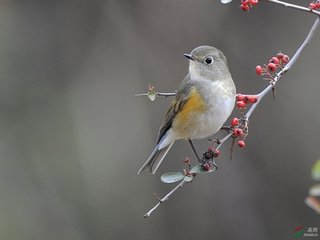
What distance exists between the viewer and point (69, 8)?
10.3m

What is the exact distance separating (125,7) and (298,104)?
275 centimetres

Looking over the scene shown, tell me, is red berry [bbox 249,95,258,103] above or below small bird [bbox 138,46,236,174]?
above

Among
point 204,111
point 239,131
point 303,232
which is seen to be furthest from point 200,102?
point 303,232

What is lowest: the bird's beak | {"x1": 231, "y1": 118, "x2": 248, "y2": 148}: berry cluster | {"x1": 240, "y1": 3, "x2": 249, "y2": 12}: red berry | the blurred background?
the blurred background

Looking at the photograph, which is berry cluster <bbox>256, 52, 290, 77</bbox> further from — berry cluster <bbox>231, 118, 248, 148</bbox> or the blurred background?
the blurred background

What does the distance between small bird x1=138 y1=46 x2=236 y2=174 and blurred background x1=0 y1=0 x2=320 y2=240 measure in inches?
128

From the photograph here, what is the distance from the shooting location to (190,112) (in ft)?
19.9

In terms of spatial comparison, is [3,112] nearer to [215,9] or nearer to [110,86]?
[110,86]

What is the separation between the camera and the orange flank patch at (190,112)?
6.06 metres

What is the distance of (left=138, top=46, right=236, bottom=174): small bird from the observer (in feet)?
19.6

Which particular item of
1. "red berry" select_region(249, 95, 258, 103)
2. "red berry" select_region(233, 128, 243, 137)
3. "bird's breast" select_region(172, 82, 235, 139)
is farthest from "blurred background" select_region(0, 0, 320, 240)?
"red berry" select_region(233, 128, 243, 137)

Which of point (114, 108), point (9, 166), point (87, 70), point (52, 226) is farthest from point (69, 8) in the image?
point (52, 226)

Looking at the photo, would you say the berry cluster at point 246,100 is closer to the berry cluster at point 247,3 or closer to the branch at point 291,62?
the branch at point 291,62

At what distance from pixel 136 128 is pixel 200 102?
387cm
